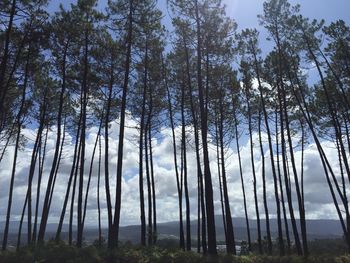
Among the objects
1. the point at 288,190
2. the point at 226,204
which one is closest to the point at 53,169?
the point at 226,204

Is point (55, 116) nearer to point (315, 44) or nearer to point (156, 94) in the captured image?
point (156, 94)

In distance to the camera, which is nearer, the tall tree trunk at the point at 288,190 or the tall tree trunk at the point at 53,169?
the tall tree trunk at the point at 53,169

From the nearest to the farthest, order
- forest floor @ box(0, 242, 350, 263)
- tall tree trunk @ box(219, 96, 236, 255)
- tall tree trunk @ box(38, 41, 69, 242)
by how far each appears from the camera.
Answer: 1. forest floor @ box(0, 242, 350, 263)
2. tall tree trunk @ box(219, 96, 236, 255)
3. tall tree trunk @ box(38, 41, 69, 242)

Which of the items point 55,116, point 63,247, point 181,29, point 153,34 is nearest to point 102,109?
point 55,116

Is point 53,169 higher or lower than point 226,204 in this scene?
higher

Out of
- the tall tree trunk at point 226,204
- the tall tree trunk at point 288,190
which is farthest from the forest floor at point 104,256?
the tall tree trunk at point 288,190

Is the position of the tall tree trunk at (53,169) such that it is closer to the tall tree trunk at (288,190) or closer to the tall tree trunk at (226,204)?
the tall tree trunk at (226,204)

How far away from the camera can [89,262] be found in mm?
12727

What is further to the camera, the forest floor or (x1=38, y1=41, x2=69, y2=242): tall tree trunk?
(x1=38, y1=41, x2=69, y2=242): tall tree trunk

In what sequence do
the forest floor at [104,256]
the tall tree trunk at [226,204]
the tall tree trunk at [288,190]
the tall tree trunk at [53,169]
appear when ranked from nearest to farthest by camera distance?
the forest floor at [104,256] → the tall tree trunk at [226,204] → the tall tree trunk at [53,169] → the tall tree trunk at [288,190]

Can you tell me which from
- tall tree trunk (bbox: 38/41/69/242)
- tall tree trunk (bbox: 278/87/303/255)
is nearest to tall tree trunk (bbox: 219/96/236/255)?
tall tree trunk (bbox: 278/87/303/255)

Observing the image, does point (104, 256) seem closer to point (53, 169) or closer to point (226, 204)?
point (53, 169)

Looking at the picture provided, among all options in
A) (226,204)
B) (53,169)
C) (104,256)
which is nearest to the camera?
(104,256)

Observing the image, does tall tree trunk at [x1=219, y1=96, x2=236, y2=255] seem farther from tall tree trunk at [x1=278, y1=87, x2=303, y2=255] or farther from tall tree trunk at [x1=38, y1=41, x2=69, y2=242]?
tall tree trunk at [x1=38, y1=41, x2=69, y2=242]
